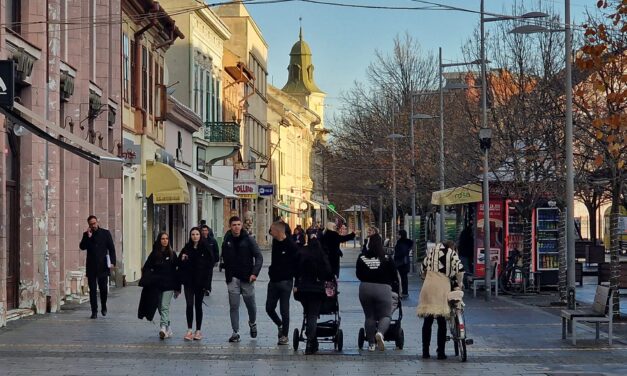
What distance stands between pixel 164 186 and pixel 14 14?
16.9 m

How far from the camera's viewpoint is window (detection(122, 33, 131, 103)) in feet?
117

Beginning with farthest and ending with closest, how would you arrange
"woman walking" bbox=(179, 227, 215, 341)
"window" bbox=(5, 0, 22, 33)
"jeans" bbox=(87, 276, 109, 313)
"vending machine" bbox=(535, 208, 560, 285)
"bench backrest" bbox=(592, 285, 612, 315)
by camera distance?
"vending machine" bbox=(535, 208, 560, 285), "jeans" bbox=(87, 276, 109, 313), "window" bbox=(5, 0, 22, 33), "woman walking" bbox=(179, 227, 215, 341), "bench backrest" bbox=(592, 285, 612, 315)

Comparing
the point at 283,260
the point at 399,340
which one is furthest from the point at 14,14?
the point at 399,340

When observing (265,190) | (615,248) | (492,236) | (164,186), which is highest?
(265,190)

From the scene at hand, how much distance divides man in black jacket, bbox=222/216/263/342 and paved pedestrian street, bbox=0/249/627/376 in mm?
596

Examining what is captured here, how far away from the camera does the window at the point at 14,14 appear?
2264 centimetres

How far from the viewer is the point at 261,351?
17938mm

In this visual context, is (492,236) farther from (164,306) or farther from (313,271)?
(313,271)

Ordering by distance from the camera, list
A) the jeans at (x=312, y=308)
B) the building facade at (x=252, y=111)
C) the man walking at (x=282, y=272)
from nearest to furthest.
Answer: 1. the jeans at (x=312, y=308)
2. the man walking at (x=282, y=272)
3. the building facade at (x=252, y=111)

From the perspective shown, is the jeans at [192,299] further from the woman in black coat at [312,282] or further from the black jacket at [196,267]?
the woman in black coat at [312,282]

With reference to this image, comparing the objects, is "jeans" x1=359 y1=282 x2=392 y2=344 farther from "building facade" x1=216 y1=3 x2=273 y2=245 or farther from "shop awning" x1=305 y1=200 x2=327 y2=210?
"shop awning" x1=305 y1=200 x2=327 y2=210

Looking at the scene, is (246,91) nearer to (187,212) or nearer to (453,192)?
(187,212)

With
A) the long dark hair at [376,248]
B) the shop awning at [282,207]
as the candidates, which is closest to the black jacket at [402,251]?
the long dark hair at [376,248]

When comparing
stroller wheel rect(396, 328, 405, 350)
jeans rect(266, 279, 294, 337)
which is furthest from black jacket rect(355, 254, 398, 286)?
jeans rect(266, 279, 294, 337)
